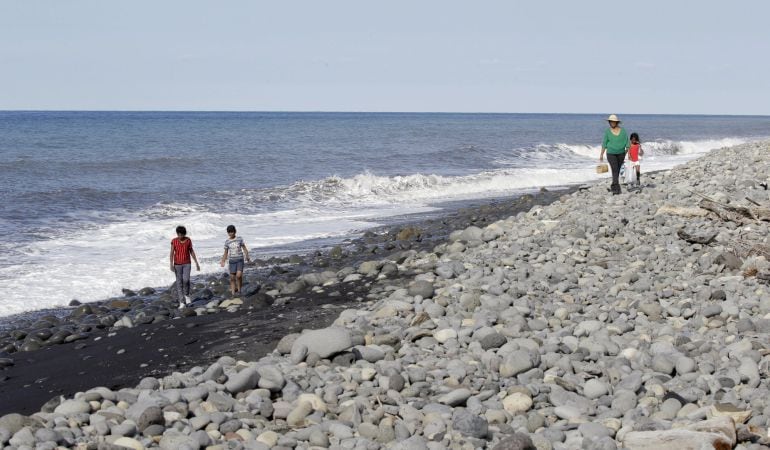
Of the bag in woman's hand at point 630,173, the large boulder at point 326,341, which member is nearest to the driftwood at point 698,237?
the large boulder at point 326,341

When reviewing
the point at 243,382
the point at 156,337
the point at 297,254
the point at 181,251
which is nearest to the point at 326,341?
the point at 243,382

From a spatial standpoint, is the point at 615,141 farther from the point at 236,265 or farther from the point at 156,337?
the point at 156,337

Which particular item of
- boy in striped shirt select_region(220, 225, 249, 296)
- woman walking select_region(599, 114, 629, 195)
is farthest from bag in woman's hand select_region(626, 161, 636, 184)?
boy in striped shirt select_region(220, 225, 249, 296)

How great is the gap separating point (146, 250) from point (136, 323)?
7.12 meters

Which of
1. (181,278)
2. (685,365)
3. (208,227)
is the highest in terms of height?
(685,365)

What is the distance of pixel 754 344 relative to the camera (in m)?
7.75

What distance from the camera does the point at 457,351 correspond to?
8312mm

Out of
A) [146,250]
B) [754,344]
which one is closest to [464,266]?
[754,344]

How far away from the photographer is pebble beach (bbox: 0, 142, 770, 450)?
6395 millimetres

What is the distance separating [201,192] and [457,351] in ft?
77.2

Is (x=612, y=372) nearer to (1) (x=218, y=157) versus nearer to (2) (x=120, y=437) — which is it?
(2) (x=120, y=437)

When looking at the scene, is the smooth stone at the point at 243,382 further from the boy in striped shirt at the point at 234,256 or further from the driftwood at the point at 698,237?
the driftwood at the point at 698,237

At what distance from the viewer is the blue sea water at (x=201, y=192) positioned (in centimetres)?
1686

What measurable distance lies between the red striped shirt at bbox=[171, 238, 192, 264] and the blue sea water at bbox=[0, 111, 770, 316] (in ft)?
7.71
